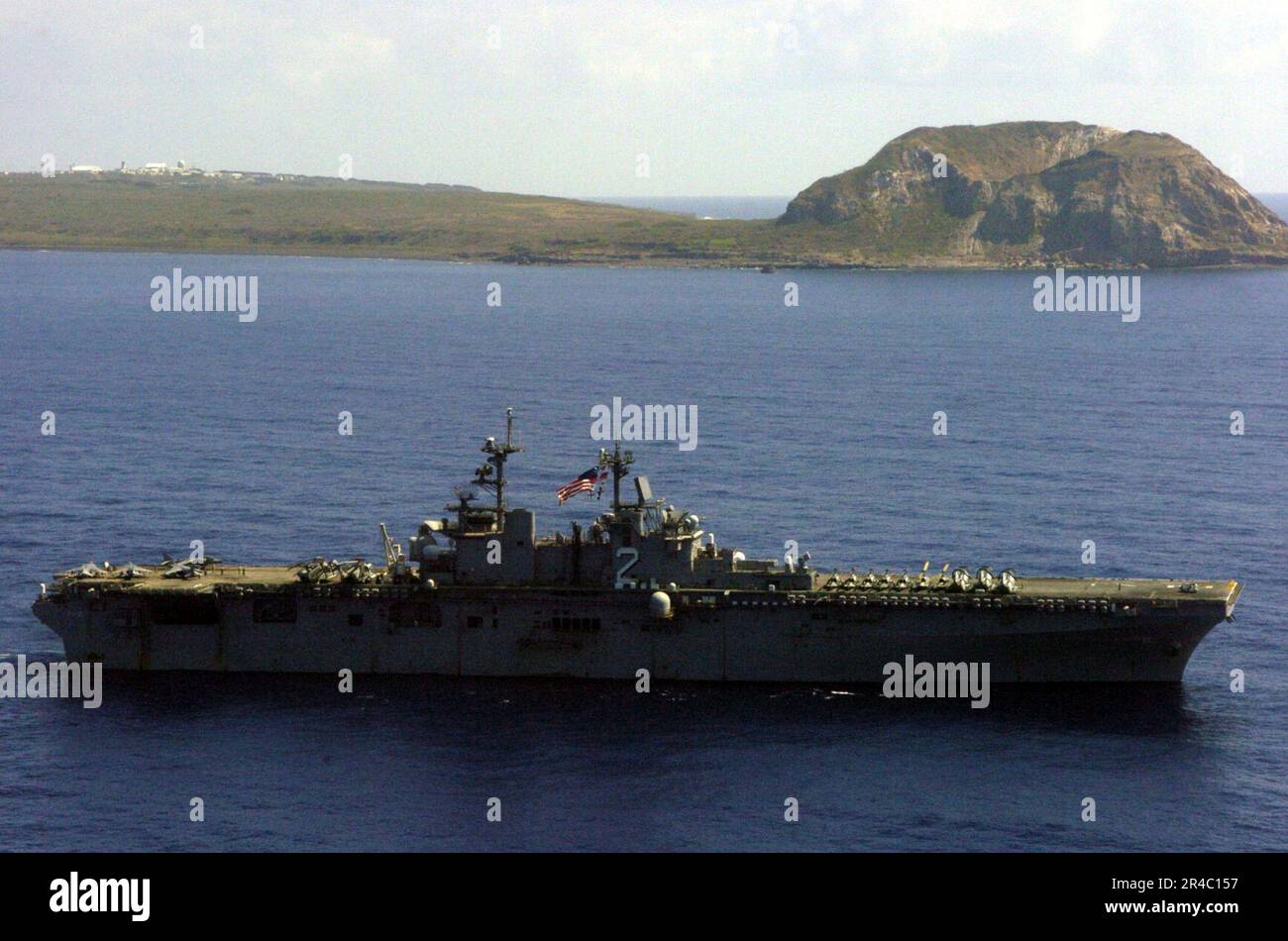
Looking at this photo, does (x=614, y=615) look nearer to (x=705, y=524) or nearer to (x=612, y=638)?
(x=612, y=638)

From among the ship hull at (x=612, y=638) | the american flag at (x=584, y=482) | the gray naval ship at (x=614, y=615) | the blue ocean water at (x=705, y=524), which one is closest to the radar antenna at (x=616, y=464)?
the gray naval ship at (x=614, y=615)

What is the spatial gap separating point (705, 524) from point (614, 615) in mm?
21192

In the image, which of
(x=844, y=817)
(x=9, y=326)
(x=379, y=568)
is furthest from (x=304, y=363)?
(x=844, y=817)

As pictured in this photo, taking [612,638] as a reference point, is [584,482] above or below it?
above

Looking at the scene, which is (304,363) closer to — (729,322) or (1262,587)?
(729,322)

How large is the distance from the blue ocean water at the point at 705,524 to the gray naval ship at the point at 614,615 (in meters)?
1.41

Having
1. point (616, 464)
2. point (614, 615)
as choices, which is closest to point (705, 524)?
point (616, 464)

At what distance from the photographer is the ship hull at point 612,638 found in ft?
222

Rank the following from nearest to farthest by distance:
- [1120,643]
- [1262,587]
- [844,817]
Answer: [844,817] < [1120,643] < [1262,587]

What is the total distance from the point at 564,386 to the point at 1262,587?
70.2m

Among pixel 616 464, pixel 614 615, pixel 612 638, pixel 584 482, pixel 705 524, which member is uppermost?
pixel 616 464

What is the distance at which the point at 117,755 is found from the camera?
61250mm

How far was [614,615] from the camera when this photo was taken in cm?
6875

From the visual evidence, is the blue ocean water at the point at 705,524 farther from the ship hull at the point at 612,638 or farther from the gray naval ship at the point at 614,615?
the gray naval ship at the point at 614,615
